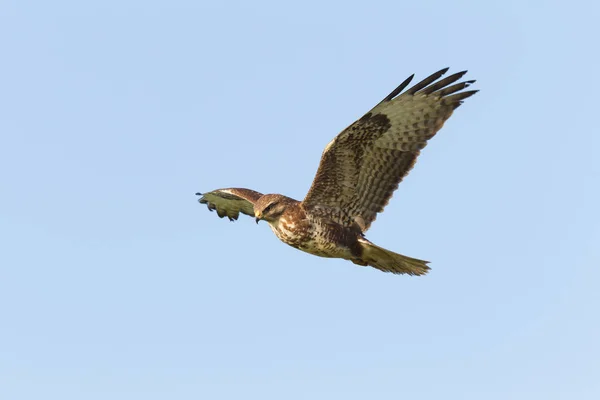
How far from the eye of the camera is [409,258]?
40.4 ft

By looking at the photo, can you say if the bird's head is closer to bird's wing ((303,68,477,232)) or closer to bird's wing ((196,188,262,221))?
bird's wing ((303,68,477,232))

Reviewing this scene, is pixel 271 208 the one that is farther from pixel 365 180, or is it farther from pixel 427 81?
pixel 427 81

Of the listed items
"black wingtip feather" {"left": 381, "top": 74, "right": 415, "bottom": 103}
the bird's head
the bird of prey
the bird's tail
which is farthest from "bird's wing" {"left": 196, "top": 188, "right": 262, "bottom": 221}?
"black wingtip feather" {"left": 381, "top": 74, "right": 415, "bottom": 103}

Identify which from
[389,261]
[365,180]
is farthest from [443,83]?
[389,261]

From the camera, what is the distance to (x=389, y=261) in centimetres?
1259

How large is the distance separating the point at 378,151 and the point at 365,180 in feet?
1.36

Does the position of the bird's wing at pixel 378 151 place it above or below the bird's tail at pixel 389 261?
above

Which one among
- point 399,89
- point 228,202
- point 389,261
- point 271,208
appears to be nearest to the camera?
point 399,89

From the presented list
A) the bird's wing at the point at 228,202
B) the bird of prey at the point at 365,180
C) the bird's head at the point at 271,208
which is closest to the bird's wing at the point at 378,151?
the bird of prey at the point at 365,180

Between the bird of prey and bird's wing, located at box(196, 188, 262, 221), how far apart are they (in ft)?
7.17

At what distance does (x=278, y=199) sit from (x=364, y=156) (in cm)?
120

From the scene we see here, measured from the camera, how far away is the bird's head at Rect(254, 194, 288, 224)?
500 inches

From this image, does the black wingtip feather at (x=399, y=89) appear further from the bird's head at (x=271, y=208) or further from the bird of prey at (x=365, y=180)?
the bird's head at (x=271, y=208)

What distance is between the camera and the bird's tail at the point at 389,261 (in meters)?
12.4
